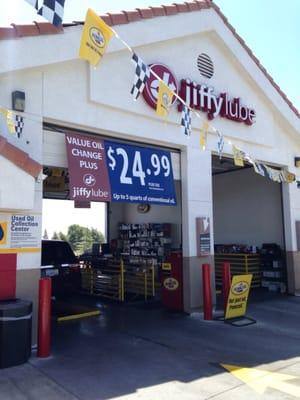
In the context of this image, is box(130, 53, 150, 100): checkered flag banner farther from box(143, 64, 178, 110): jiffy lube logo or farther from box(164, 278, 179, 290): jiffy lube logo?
box(164, 278, 179, 290): jiffy lube logo

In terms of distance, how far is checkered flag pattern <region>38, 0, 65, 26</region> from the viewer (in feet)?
→ 13.0

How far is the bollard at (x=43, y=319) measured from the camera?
559 centimetres

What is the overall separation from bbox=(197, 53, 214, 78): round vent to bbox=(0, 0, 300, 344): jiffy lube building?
31 mm

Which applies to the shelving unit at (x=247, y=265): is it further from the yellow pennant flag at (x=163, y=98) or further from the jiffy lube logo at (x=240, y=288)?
the yellow pennant flag at (x=163, y=98)

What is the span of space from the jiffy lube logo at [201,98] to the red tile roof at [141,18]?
1022 millimetres

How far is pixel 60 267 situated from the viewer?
32.5ft

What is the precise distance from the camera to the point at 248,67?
1020 cm

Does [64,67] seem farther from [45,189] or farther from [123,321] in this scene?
[45,189]

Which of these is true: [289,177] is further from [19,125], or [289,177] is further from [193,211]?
[19,125]

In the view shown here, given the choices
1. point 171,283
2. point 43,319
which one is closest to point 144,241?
point 171,283

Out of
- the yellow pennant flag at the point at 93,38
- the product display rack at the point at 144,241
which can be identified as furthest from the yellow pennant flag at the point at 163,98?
the product display rack at the point at 144,241

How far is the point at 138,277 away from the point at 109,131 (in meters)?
5.10

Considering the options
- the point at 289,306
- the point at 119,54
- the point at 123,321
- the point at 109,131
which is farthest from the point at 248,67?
the point at 123,321

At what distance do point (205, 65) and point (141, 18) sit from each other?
2.27 metres
